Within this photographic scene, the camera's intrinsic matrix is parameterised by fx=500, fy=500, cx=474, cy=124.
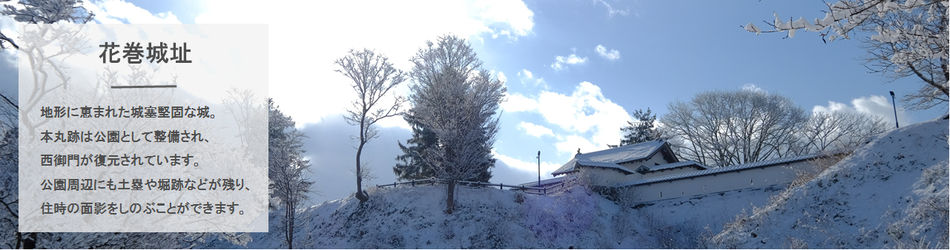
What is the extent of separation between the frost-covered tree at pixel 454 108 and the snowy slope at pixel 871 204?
12.3m

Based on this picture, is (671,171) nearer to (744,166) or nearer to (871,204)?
(744,166)

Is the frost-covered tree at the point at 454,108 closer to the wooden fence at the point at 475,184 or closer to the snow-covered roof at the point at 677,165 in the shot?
the wooden fence at the point at 475,184

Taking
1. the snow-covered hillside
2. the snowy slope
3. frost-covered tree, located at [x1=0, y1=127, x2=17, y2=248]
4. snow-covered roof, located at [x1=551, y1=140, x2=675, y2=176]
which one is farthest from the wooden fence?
frost-covered tree, located at [x1=0, y1=127, x2=17, y2=248]

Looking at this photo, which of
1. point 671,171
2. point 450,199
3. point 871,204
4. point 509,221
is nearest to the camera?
point 871,204

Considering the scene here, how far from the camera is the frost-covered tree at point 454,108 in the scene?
26.2 m

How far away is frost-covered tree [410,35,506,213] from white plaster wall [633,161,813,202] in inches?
389

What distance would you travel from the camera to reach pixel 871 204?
1789 cm

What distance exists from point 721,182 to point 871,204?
908 cm

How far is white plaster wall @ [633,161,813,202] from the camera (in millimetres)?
24875

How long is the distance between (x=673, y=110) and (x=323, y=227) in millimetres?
29697

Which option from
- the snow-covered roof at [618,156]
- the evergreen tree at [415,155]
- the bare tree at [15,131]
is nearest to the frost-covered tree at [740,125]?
the snow-covered roof at [618,156]

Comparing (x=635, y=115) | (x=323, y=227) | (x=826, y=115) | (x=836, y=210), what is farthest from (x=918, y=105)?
(x=635, y=115)

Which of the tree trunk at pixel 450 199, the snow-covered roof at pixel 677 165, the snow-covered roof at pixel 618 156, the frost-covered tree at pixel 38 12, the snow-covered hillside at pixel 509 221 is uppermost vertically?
the frost-covered tree at pixel 38 12

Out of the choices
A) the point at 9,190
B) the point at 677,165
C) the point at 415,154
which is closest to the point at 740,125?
the point at 677,165
